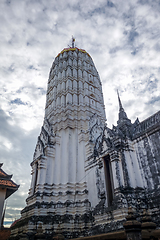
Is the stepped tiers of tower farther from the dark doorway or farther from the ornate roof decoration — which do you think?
the ornate roof decoration

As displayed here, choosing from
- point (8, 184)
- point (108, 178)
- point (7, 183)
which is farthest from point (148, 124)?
point (7, 183)

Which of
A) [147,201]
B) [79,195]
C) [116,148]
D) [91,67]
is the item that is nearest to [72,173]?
[79,195]

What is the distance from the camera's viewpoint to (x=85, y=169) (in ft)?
55.3

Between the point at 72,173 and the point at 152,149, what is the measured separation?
822 cm

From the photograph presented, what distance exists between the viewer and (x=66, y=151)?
18.4m

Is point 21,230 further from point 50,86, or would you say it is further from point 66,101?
point 50,86

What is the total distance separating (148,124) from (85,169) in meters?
7.33

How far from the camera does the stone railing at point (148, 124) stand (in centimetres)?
1207

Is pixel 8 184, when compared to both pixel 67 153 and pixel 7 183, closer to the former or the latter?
pixel 7 183

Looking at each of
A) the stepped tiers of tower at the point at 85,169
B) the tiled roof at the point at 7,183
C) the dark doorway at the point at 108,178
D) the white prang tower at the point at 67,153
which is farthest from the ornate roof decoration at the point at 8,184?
the dark doorway at the point at 108,178

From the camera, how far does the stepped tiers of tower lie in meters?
11.2

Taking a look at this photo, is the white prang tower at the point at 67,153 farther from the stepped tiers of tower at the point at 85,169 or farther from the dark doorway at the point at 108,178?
the dark doorway at the point at 108,178

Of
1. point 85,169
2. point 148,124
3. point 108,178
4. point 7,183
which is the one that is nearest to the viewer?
point 148,124

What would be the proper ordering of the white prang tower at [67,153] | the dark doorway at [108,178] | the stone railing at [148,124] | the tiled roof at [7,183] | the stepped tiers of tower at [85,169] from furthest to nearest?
the tiled roof at [7,183], the white prang tower at [67,153], the dark doorway at [108,178], the stone railing at [148,124], the stepped tiers of tower at [85,169]
